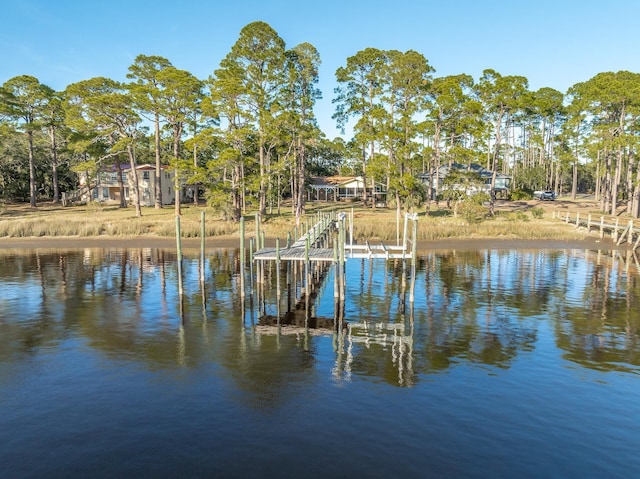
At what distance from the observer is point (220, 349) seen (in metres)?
18.1

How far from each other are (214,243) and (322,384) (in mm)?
32795

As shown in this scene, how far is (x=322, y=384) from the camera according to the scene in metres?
15.0

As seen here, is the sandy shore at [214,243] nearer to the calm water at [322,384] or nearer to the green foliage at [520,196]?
the calm water at [322,384]

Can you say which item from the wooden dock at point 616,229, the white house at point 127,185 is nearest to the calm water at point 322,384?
the wooden dock at point 616,229

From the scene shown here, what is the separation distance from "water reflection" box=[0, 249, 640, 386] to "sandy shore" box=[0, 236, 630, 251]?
9.19m

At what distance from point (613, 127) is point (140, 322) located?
192 ft

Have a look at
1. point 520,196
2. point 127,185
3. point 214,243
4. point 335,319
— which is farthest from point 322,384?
point 520,196

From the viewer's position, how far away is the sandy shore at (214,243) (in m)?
44.7

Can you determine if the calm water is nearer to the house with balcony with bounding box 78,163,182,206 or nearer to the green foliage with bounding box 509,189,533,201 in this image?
the house with balcony with bounding box 78,163,182,206

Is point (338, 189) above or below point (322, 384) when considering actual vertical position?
above

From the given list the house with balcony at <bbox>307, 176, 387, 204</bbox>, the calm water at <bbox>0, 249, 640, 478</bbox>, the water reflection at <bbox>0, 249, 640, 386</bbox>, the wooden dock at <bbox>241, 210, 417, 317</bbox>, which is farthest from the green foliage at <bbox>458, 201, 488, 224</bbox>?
the house with balcony at <bbox>307, 176, 387, 204</bbox>

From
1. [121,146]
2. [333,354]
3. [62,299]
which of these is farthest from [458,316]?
[121,146]

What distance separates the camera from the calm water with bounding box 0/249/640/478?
36.4ft

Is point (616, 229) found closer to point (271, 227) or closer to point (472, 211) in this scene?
point (472, 211)
